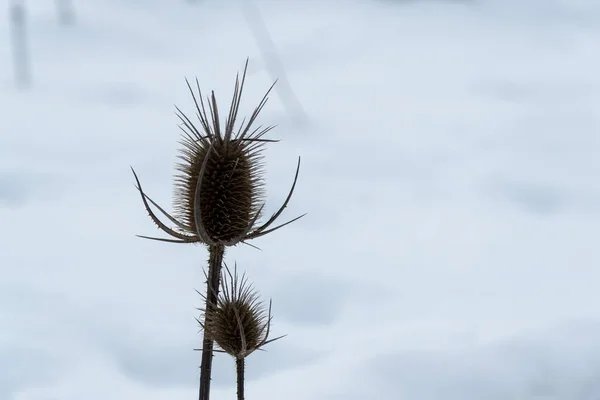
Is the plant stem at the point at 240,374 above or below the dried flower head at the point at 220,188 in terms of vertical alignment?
below

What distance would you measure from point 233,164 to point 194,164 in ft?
0.57

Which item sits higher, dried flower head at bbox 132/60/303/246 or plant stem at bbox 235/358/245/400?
dried flower head at bbox 132/60/303/246

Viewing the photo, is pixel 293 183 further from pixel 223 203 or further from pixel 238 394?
pixel 238 394

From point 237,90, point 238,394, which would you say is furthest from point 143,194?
point 238,394

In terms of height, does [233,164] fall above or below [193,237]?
above

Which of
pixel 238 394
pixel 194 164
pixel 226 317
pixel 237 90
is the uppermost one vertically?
pixel 237 90

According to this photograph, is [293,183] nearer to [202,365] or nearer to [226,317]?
[226,317]

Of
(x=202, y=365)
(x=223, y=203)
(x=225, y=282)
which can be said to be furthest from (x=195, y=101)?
(x=202, y=365)

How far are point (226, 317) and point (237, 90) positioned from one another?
35.7 inches

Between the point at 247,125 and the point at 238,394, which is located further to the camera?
the point at 247,125

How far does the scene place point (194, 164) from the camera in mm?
3082

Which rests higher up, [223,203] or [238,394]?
[223,203]

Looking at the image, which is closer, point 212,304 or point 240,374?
point 240,374

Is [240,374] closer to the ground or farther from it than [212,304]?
closer to the ground
